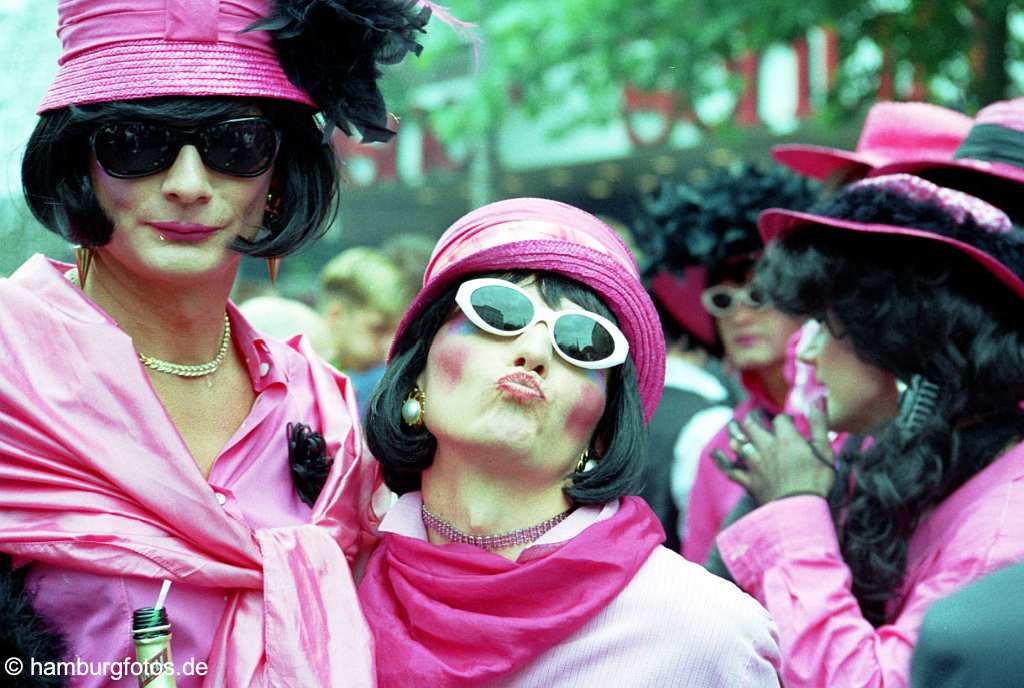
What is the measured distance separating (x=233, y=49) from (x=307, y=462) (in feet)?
2.89

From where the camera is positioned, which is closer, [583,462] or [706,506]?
[583,462]

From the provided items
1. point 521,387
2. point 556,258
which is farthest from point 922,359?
point 521,387

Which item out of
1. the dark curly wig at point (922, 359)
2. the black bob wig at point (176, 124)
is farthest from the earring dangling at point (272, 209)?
the dark curly wig at point (922, 359)

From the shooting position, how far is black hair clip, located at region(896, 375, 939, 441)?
3.46m

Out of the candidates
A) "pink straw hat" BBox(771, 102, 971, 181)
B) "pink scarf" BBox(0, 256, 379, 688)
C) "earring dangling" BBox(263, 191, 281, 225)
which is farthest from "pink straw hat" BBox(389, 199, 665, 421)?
"pink straw hat" BBox(771, 102, 971, 181)

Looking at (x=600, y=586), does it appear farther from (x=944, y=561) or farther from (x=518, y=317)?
(x=944, y=561)

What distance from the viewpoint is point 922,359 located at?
349cm

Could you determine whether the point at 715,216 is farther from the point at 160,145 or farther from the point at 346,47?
the point at 160,145

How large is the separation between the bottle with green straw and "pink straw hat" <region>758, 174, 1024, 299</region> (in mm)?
2044

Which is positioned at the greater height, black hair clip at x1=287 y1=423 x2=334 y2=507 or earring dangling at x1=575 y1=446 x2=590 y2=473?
earring dangling at x1=575 y1=446 x2=590 y2=473

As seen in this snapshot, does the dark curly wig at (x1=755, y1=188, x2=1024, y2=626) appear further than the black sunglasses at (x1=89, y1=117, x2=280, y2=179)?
Yes

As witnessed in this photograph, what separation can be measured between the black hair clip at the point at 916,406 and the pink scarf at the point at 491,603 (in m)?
1.03

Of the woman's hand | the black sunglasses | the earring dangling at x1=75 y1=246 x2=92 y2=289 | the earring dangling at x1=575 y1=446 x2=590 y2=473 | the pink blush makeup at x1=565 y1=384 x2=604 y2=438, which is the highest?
the black sunglasses

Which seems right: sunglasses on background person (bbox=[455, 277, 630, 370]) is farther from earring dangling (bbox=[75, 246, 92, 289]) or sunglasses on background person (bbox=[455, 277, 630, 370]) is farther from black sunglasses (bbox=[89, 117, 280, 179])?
earring dangling (bbox=[75, 246, 92, 289])
